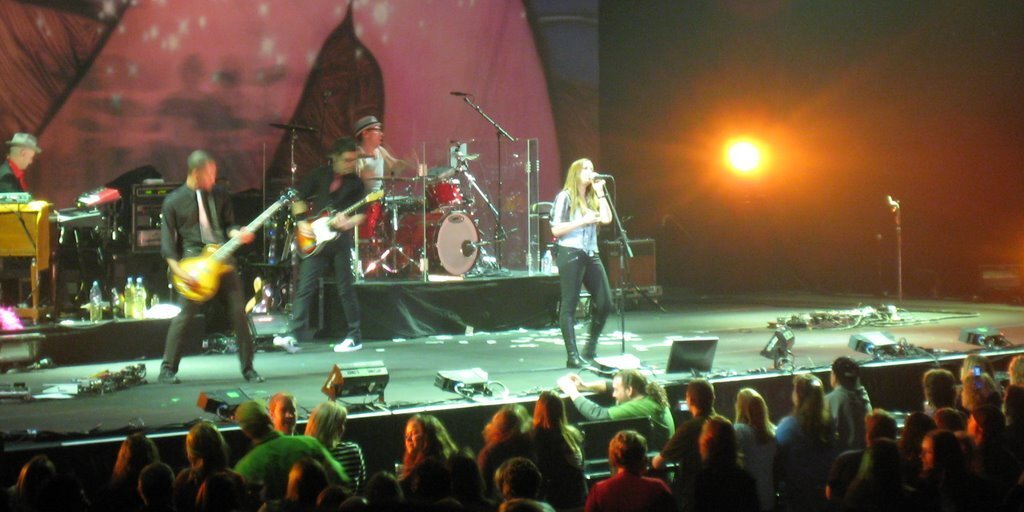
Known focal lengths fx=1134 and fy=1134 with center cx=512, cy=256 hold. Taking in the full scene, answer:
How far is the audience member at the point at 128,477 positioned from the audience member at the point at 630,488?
1965 millimetres

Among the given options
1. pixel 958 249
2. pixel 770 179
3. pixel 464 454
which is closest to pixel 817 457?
pixel 464 454

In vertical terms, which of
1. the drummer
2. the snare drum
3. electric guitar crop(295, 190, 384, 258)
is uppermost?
the drummer

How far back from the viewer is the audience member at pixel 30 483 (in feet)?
14.5

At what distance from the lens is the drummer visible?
1229 centimetres

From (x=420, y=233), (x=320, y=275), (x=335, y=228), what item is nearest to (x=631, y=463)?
(x=335, y=228)

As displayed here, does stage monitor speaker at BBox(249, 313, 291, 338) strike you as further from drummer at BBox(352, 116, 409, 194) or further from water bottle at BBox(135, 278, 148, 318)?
drummer at BBox(352, 116, 409, 194)

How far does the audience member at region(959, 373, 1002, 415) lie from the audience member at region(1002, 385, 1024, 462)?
0.41 m

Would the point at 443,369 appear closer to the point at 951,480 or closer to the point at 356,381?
the point at 356,381

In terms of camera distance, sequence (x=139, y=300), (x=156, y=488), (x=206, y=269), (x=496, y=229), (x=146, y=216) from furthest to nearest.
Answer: (x=496, y=229), (x=146, y=216), (x=139, y=300), (x=206, y=269), (x=156, y=488)

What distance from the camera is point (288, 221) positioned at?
12.8 metres

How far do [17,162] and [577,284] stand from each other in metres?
6.01

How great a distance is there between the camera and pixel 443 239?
1405 centimetres

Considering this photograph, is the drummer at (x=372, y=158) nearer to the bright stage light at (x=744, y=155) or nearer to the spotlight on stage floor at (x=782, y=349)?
the spotlight on stage floor at (x=782, y=349)

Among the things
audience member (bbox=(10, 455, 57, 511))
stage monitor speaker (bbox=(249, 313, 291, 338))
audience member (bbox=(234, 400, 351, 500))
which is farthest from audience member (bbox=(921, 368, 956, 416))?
stage monitor speaker (bbox=(249, 313, 291, 338))
